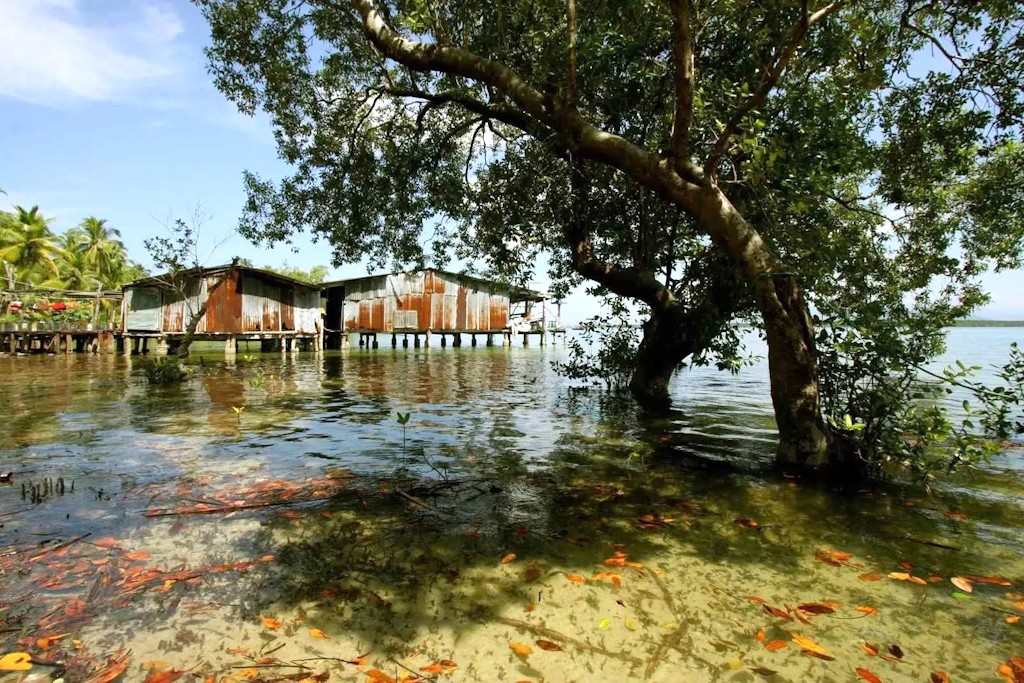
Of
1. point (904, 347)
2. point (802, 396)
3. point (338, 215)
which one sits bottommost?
point (802, 396)

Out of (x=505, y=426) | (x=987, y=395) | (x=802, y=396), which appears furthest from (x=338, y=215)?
(x=987, y=395)

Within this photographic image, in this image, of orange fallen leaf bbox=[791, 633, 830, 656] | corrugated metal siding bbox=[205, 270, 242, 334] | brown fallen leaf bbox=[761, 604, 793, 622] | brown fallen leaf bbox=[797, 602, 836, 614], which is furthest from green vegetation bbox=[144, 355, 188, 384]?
orange fallen leaf bbox=[791, 633, 830, 656]

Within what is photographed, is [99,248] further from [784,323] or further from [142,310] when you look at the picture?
[784,323]

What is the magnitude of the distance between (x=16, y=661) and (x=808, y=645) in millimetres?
4454

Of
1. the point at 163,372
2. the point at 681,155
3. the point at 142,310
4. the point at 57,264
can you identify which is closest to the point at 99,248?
the point at 57,264

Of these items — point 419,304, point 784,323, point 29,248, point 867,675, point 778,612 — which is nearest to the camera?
point 867,675

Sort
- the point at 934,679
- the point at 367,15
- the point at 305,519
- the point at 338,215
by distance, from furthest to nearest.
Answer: the point at 338,215
the point at 367,15
the point at 305,519
the point at 934,679

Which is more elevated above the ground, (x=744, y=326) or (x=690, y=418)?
(x=744, y=326)

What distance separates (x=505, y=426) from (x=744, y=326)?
5.16 meters

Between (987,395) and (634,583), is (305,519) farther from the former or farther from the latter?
(987,395)

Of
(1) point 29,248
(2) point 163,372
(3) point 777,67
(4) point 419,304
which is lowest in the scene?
(2) point 163,372

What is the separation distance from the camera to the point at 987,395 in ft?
19.9

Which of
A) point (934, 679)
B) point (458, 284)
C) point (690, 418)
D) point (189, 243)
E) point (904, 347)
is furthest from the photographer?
point (458, 284)

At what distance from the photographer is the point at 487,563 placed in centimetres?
443
